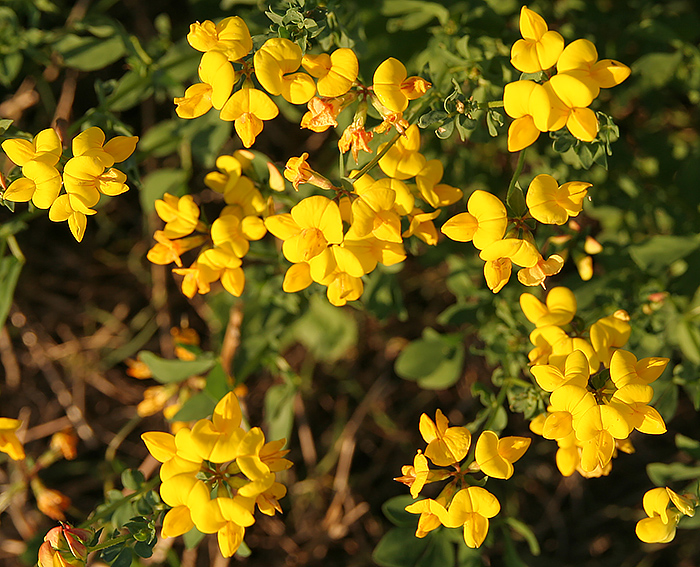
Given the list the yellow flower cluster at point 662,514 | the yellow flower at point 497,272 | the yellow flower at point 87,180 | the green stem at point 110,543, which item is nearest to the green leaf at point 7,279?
the yellow flower at point 87,180

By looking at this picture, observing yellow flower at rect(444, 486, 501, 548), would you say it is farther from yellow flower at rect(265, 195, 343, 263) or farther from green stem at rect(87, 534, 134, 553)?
green stem at rect(87, 534, 134, 553)

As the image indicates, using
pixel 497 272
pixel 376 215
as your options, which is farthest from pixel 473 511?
pixel 376 215

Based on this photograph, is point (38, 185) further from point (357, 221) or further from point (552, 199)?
point (552, 199)

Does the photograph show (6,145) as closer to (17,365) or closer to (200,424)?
(200,424)

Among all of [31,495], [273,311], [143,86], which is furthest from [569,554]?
[143,86]

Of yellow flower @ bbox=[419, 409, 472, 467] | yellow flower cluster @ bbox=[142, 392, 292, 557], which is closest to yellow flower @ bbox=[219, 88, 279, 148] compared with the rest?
yellow flower cluster @ bbox=[142, 392, 292, 557]
